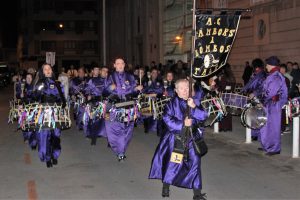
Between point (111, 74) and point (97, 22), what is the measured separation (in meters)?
75.1

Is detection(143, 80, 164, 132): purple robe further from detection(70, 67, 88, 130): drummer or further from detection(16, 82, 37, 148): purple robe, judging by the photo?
detection(16, 82, 37, 148): purple robe

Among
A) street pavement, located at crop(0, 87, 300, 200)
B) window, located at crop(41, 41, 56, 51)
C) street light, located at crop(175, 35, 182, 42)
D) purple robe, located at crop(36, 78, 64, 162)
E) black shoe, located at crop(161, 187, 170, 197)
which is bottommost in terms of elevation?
street pavement, located at crop(0, 87, 300, 200)

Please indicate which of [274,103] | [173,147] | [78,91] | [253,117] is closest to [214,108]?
[173,147]

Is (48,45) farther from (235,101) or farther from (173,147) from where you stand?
(173,147)

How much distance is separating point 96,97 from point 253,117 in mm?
3260

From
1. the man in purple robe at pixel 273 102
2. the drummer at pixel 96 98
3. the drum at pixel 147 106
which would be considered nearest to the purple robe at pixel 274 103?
the man in purple robe at pixel 273 102

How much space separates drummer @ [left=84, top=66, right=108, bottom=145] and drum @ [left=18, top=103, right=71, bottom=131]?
1289 mm

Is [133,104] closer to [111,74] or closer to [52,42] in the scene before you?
[111,74]

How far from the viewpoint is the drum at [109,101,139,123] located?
9516 mm

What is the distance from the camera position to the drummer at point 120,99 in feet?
31.6

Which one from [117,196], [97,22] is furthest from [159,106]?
[97,22]

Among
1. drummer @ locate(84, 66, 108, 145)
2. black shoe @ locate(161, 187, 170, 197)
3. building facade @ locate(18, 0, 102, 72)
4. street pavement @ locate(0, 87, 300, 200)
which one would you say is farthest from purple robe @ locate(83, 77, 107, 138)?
building facade @ locate(18, 0, 102, 72)

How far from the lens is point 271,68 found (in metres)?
10.1

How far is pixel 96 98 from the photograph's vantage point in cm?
1083
